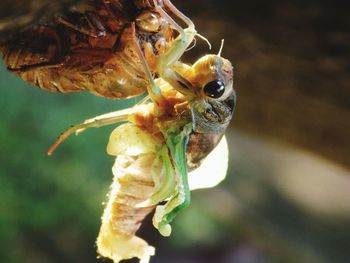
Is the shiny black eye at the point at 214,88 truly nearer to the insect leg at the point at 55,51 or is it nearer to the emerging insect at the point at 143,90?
the emerging insect at the point at 143,90

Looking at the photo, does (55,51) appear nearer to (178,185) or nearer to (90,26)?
(90,26)

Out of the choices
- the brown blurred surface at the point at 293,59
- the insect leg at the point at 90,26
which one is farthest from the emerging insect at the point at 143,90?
the brown blurred surface at the point at 293,59

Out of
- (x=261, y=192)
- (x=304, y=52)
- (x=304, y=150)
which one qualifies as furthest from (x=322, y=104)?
(x=261, y=192)

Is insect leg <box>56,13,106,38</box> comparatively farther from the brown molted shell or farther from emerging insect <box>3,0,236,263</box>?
the brown molted shell

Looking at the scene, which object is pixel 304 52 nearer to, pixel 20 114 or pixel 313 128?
pixel 313 128

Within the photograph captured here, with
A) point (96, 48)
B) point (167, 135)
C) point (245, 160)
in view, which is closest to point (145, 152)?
point (167, 135)

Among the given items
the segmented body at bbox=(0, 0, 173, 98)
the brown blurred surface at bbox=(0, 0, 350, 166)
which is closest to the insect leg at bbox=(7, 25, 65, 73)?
the segmented body at bbox=(0, 0, 173, 98)
